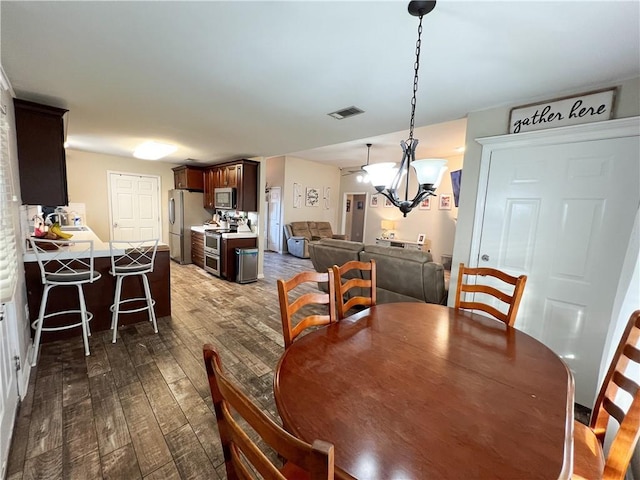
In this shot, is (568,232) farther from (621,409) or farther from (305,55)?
(305,55)

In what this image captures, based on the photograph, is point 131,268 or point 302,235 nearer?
point 131,268

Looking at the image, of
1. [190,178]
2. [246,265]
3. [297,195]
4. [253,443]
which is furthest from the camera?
[297,195]

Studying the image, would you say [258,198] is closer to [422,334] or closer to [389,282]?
[389,282]

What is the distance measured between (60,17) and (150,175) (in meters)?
5.41

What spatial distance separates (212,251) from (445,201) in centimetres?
521

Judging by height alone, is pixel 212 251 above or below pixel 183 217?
below

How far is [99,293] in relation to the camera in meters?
2.92

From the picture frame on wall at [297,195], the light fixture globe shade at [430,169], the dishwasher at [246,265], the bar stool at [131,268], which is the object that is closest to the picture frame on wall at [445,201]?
the picture frame on wall at [297,195]

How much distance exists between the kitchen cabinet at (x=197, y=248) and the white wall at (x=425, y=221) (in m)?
4.51

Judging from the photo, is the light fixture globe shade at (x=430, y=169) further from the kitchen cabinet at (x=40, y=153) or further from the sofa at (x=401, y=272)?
the kitchen cabinet at (x=40, y=153)

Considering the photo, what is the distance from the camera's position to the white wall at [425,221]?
6277 millimetres

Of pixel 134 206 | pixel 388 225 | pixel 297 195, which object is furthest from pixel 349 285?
pixel 297 195

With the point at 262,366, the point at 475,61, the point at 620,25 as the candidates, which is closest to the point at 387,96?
the point at 475,61

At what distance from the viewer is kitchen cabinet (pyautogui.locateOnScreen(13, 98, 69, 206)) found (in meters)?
2.46
